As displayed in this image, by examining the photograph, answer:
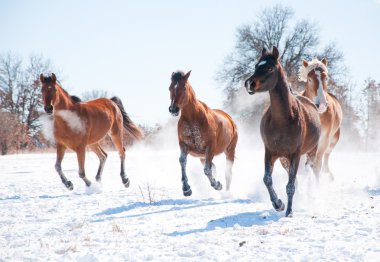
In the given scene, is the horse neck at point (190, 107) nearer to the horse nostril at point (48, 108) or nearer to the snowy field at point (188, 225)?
the snowy field at point (188, 225)

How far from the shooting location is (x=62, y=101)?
9633 millimetres

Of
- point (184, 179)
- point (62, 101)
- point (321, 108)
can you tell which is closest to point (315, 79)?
point (321, 108)

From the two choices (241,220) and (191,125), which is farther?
(191,125)

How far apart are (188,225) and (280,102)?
90.2 inches

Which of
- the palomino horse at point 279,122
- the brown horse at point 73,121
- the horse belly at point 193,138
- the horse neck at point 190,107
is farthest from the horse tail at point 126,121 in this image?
the palomino horse at point 279,122

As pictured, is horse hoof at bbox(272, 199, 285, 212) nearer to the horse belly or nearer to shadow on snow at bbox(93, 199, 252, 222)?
shadow on snow at bbox(93, 199, 252, 222)

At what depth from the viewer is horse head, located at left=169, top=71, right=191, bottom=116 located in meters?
7.52

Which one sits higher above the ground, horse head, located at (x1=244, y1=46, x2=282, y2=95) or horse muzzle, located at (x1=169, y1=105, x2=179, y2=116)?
horse head, located at (x1=244, y1=46, x2=282, y2=95)

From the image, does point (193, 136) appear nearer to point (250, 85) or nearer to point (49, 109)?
point (250, 85)

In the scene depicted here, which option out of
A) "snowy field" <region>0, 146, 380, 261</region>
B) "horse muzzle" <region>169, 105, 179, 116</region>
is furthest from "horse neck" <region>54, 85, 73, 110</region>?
"horse muzzle" <region>169, 105, 179, 116</region>

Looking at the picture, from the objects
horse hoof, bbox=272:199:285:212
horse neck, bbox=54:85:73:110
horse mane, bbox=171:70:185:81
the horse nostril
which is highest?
horse mane, bbox=171:70:185:81

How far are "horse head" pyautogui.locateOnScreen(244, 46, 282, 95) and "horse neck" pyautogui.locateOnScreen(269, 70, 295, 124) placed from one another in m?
0.11

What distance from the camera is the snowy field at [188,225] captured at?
3875 mm

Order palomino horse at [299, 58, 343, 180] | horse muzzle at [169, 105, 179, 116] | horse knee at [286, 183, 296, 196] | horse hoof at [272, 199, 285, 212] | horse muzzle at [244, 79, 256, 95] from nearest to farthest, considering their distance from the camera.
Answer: horse muzzle at [244, 79, 256, 95], horse hoof at [272, 199, 285, 212], horse knee at [286, 183, 296, 196], horse muzzle at [169, 105, 179, 116], palomino horse at [299, 58, 343, 180]
